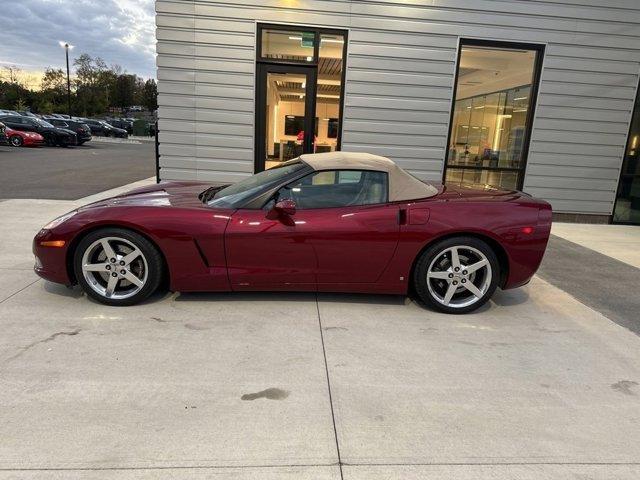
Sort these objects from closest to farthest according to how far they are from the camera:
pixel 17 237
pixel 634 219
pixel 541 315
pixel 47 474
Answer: pixel 47 474 → pixel 541 315 → pixel 17 237 → pixel 634 219

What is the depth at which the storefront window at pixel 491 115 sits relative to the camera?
27.2 feet

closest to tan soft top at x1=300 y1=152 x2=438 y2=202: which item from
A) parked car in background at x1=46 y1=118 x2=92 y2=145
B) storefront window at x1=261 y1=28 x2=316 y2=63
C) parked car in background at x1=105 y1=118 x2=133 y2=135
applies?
storefront window at x1=261 y1=28 x2=316 y2=63

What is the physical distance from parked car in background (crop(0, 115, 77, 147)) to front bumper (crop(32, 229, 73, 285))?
25.0 metres

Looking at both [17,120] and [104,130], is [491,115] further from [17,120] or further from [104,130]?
[104,130]

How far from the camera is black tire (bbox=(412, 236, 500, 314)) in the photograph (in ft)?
Result: 13.2

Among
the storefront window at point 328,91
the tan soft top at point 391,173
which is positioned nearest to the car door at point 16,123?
the storefront window at point 328,91

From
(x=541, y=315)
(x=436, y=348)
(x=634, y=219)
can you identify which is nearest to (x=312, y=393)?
(x=436, y=348)

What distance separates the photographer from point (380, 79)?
7969 mm

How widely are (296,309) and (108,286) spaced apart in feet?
4.97

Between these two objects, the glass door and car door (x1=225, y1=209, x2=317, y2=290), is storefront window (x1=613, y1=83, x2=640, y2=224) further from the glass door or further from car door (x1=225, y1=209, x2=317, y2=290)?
car door (x1=225, y1=209, x2=317, y2=290)

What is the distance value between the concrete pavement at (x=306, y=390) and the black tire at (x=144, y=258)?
94mm

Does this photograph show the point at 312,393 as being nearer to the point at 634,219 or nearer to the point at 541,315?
the point at 541,315

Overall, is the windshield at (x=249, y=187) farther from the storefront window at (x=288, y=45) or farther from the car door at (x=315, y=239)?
the storefront window at (x=288, y=45)

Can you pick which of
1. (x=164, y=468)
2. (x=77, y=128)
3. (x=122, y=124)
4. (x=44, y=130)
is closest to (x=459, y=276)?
(x=164, y=468)
